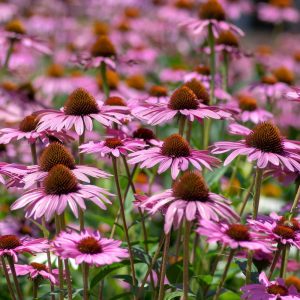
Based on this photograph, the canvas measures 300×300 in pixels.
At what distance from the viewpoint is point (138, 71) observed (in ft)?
15.7

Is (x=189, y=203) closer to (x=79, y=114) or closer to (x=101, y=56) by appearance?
→ (x=79, y=114)

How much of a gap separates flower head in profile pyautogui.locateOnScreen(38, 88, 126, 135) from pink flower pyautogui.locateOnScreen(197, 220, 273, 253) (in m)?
0.42

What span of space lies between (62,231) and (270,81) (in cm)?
193

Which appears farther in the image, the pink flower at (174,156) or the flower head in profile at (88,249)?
the pink flower at (174,156)

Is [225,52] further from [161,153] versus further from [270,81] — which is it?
[161,153]

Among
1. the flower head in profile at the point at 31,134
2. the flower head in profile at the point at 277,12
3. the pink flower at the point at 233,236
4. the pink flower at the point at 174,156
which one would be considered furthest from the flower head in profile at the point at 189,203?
the flower head in profile at the point at 277,12

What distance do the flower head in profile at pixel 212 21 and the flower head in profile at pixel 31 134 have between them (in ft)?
3.59

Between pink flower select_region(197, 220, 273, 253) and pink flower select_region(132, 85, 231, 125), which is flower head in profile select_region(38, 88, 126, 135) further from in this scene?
pink flower select_region(197, 220, 273, 253)

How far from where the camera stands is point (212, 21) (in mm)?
2838

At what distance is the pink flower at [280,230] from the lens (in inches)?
59.3

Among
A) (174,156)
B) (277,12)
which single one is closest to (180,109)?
Result: (174,156)

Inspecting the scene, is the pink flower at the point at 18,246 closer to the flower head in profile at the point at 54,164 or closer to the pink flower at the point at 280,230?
the flower head in profile at the point at 54,164

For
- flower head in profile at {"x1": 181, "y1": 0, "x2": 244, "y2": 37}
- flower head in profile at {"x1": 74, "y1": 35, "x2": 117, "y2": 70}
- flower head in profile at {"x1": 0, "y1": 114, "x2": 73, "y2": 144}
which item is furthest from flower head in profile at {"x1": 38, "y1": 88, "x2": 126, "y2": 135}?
flower head in profile at {"x1": 181, "y1": 0, "x2": 244, "y2": 37}

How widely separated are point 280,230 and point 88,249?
1.34 feet
